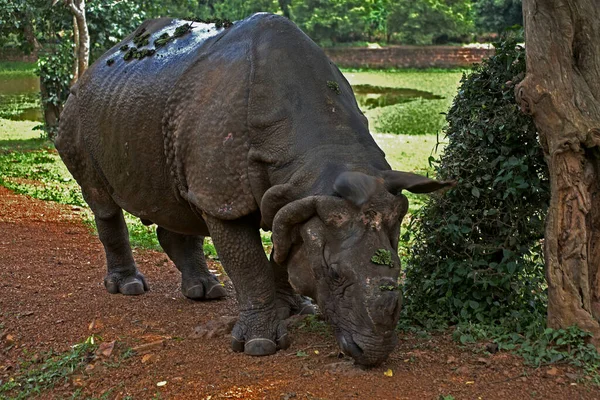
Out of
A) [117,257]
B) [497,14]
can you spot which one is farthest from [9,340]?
[497,14]

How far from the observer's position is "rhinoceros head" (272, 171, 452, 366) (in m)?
4.67

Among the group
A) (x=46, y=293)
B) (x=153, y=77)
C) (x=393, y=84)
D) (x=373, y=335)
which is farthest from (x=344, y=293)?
(x=393, y=84)

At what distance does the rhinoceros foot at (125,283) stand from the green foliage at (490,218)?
7.97ft

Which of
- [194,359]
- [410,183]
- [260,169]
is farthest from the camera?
[194,359]

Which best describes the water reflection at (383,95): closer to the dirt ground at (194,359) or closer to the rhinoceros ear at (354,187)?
the dirt ground at (194,359)

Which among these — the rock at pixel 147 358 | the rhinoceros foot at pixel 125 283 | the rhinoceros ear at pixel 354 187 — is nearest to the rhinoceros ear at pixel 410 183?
the rhinoceros ear at pixel 354 187

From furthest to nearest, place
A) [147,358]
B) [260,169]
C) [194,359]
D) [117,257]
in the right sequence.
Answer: [117,257], [147,358], [194,359], [260,169]

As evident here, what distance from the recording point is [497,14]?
116ft

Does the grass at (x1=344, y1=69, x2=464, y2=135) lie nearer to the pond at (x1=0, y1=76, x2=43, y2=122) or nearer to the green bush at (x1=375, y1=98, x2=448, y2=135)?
the green bush at (x1=375, y1=98, x2=448, y2=135)

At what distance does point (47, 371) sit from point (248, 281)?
1.44 metres

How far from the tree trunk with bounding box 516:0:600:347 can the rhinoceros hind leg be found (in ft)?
9.59

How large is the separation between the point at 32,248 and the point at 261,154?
4.51 meters

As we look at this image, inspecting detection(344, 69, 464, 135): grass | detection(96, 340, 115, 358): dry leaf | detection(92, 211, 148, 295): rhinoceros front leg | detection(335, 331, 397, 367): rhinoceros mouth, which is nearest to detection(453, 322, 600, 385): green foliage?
detection(335, 331, 397, 367): rhinoceros mouth

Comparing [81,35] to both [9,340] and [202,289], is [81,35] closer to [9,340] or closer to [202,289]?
[202,289]
